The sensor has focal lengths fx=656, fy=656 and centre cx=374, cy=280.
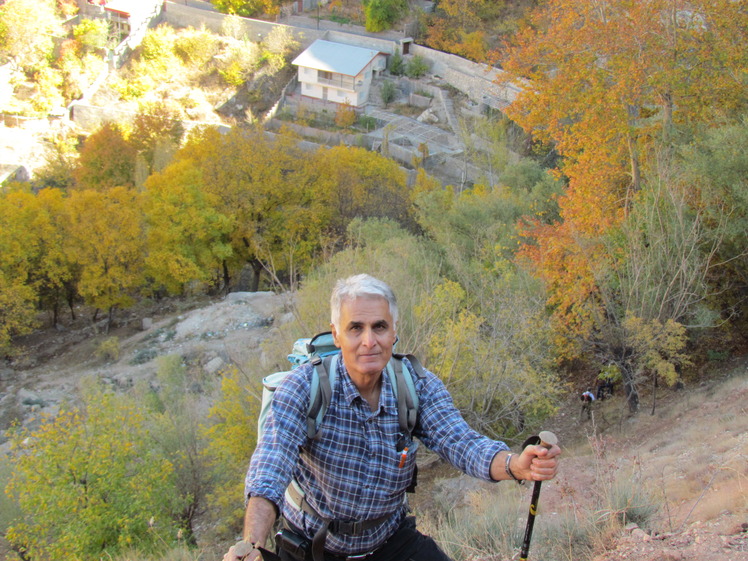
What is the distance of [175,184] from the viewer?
24531 millimetres

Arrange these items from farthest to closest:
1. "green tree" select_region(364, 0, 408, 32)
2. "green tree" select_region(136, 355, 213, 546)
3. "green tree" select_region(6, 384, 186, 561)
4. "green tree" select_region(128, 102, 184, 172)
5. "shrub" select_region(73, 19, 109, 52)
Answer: "shrub" select_region(73, 19, 109, 52)
"green tree" select_region(364, 0, 408, 32)
"green tree" select_region(128, 102, 184, 172)
"green tree" select_region(136, 355, 213, 546)
"green tree" select_region(6, 384, 186, 561)

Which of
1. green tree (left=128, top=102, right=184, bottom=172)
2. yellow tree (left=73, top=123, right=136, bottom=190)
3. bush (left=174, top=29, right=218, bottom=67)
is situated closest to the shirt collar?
green tree (left=128, top=102, right=184, bottom=172)

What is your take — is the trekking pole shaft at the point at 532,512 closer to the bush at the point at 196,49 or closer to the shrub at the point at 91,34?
the bush at the point at 196,49

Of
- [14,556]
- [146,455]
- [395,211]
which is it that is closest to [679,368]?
[146,455]

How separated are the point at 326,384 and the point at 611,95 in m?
12.2

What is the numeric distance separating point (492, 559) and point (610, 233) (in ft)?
34.2

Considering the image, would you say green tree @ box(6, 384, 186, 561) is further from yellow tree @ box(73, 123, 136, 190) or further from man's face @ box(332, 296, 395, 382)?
yellow tree @ box(73, 123, 136, 190)

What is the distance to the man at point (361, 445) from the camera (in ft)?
9.16

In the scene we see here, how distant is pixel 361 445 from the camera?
2.84 meters

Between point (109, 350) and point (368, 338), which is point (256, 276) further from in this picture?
Answer: point (368, 338)

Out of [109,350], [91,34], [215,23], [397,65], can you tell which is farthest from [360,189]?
[91,34]

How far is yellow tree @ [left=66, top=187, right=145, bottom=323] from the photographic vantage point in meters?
22.9

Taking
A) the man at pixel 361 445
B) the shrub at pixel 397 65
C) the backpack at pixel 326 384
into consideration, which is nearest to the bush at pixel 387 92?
the shrub at pixel 397 65

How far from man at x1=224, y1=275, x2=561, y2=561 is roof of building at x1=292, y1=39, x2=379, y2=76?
127ft
